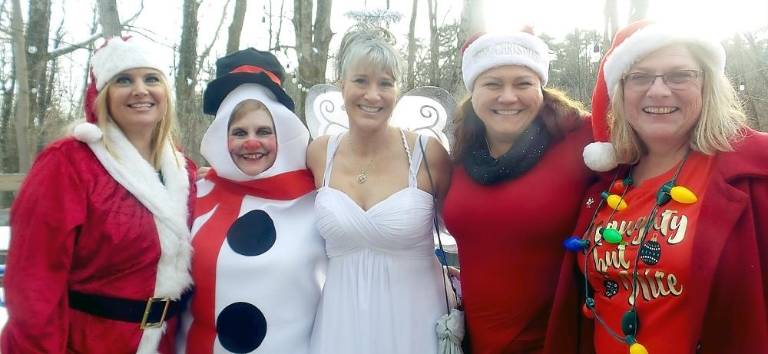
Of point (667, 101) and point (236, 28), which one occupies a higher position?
point (236, 28)

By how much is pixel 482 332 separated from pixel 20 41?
10.2 m

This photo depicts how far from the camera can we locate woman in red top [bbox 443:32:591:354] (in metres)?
2.47

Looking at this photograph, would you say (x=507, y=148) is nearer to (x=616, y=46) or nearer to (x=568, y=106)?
Result: (x=568, y=106)

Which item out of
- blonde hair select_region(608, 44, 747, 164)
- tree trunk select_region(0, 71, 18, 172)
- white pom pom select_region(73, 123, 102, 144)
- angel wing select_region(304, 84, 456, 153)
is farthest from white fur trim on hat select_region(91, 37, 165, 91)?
tree trunk select_region(0, 71, 18, 172)

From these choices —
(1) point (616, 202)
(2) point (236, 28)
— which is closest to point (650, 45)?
(1) point (616, 202)

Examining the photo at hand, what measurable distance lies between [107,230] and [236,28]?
9.06 meters

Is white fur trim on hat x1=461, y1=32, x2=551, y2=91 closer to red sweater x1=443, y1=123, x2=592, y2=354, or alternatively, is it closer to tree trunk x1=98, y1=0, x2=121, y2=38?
red sweater x1=443, y1=123, x2=592, y2=354

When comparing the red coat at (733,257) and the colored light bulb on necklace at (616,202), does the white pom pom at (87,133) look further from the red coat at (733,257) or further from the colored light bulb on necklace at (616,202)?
the red coat at (733,257)

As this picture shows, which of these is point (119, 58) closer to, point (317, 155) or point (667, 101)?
point (317, 155)

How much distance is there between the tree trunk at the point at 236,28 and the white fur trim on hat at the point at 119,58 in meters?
8.38

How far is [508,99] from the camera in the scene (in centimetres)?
256

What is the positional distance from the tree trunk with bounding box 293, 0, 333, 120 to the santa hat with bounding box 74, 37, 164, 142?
19.0 ft

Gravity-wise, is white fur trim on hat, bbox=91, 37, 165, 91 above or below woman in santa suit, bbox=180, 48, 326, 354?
Answer: above

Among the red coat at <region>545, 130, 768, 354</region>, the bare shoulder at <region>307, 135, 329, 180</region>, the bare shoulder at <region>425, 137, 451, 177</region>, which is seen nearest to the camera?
the red coat at <region>545, 130, 768, 354</region>
